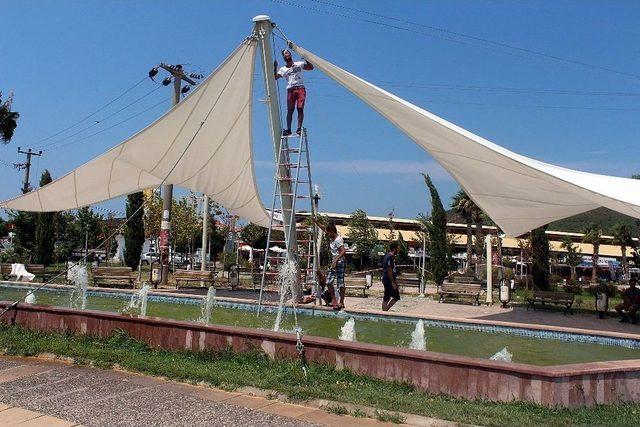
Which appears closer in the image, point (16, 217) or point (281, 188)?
point (281, 188)

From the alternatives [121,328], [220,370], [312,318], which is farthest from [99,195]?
[220,370]

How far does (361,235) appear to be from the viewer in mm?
43594

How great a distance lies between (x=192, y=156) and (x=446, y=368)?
9856 mm

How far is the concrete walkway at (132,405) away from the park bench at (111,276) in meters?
12.9

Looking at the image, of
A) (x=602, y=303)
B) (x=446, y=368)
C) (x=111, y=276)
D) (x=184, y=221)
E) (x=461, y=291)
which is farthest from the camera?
(x=184, y=221)

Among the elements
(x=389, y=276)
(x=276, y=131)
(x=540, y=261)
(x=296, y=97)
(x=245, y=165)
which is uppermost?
(x=296, y=97)

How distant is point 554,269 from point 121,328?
45479 millimetres

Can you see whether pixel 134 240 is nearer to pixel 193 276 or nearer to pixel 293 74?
pixel 193 276

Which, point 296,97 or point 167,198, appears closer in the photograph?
point 296,97

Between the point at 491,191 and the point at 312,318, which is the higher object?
the point at 491,191

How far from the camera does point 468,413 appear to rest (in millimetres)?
4641

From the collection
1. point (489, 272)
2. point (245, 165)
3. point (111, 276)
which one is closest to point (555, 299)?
point (489, 272)

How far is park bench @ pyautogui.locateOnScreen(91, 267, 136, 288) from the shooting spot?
728 inches

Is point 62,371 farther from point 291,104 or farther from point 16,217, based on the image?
point 16,217
